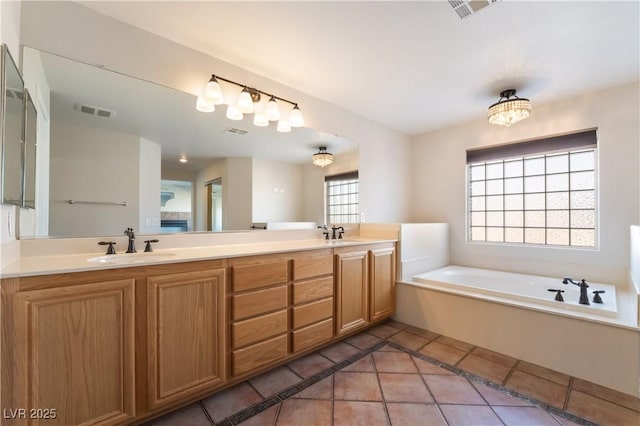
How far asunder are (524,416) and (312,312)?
142 centimetres

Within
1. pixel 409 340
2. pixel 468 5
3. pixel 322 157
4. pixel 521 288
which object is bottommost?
pixel 409 340

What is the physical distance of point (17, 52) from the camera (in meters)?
1.42

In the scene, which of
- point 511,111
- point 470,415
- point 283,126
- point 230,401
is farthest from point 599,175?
point 230,401

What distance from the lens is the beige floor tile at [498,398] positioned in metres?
1.64

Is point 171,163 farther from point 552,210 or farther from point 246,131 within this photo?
point 552,210

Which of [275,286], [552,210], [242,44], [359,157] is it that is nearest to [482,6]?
[242,44]

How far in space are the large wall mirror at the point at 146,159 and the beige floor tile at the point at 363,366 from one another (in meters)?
1.40

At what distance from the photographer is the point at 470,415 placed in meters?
1.53

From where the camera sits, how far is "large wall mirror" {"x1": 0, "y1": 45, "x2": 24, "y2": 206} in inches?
47.4

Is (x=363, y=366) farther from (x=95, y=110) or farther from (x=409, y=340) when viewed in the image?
(x=95, y=110)

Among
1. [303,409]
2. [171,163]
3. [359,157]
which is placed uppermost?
[359,157]

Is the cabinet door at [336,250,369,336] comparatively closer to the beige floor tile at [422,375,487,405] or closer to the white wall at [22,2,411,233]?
the beige floor tile at [422,375,487,405]

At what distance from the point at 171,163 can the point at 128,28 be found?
903 mm

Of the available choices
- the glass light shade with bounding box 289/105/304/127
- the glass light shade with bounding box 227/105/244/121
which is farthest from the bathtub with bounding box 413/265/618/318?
the glass light shade with bounding box 227/105/244/121
